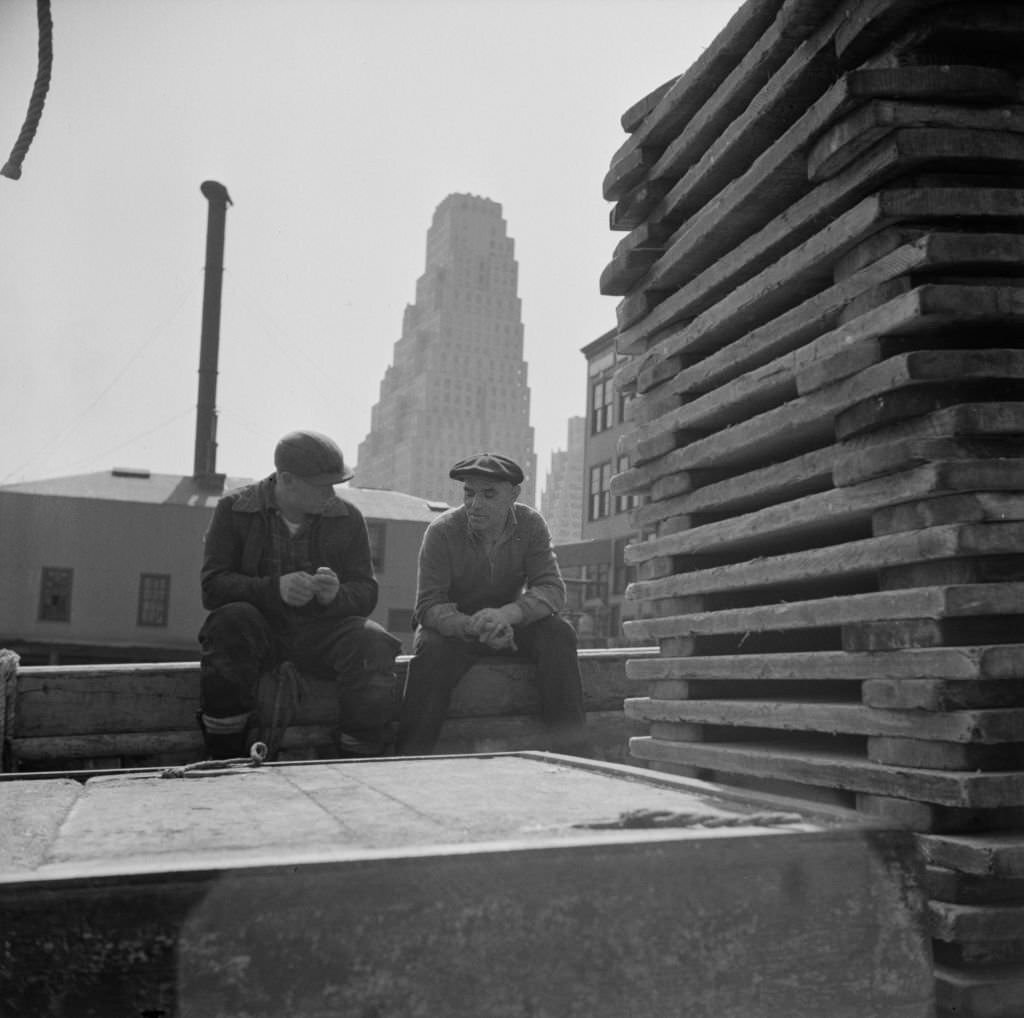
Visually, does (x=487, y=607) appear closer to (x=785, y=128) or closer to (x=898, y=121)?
(x=785, y=128)

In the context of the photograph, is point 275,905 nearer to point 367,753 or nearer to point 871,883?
point 871,883

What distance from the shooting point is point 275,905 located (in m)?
1.60

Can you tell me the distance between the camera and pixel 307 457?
5.23 m

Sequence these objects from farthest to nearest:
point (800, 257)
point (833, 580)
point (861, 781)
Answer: point (833, 580) < point (800, 257) < point (861, 781)

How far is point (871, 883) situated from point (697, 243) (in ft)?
8.17

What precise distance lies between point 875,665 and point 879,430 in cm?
61

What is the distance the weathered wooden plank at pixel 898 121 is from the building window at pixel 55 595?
29.0 metres

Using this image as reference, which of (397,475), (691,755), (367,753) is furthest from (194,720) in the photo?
(397,475)

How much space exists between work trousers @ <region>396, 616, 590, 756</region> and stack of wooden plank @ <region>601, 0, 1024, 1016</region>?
5.69 feet

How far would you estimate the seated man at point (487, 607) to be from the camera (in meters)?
5.28

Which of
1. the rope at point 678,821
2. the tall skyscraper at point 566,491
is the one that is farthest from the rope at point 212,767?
the tall skyscraper at point 566,491

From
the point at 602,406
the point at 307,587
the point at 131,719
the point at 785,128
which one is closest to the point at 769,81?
the point at 785,128

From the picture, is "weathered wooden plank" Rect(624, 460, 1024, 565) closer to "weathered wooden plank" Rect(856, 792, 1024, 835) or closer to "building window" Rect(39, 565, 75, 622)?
"weathered wooden plank" Rect(856, 792, 1024, 835)

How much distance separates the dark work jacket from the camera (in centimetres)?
509
